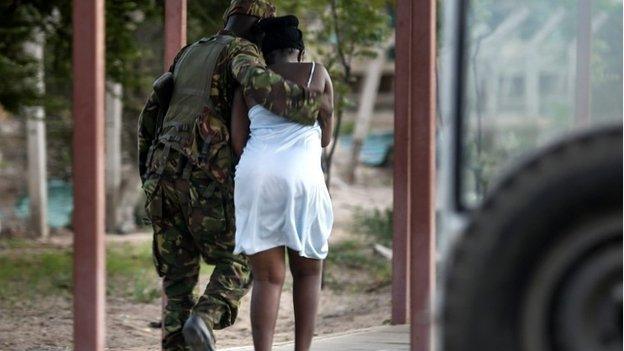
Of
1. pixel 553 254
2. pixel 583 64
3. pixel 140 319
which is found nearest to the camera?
pixel 553 254

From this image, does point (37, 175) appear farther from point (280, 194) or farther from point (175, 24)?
point (280, 194)

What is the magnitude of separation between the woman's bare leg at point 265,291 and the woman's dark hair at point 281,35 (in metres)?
0.83

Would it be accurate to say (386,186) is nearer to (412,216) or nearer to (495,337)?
(412,216)

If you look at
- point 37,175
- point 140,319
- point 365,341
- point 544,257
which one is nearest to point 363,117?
point 37,175

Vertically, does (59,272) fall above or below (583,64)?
below

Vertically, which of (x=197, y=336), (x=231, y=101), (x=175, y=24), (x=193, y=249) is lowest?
(x=197, y=336)

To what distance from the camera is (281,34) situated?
19.6 feet

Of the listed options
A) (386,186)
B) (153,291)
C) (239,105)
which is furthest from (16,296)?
(386,186)

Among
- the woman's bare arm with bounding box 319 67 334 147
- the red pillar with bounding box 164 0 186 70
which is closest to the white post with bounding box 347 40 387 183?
the red pillar with bounding box 164 0 186 70

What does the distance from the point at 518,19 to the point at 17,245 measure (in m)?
13.0

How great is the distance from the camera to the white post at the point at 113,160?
1705 centimetres

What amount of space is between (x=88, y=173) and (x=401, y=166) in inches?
123

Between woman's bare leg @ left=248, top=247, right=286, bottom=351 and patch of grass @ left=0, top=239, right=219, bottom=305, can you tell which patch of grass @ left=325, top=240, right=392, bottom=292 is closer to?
patch of grass @ left=0, top=239, right=219, bottom=305

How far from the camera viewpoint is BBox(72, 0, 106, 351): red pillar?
5.87m
